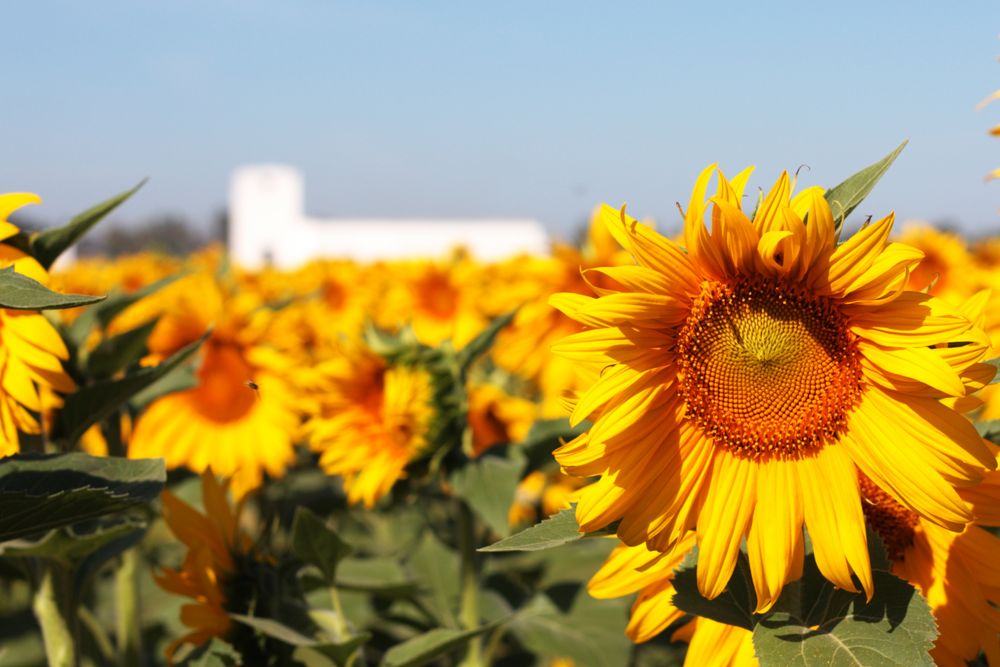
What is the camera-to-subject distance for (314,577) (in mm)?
2215

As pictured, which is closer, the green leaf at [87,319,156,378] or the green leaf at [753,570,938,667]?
the green leaf at [753,570,938,667]

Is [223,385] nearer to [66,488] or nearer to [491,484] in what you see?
[491,484]

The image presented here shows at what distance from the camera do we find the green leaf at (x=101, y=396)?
199 cm

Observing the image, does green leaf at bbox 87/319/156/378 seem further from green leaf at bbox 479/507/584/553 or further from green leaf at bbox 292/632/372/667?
green leaf at bbox 479/507/584/553

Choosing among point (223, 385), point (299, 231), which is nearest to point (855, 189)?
point (223, 385)

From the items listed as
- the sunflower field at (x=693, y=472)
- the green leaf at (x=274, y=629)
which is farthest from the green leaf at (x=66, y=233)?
the green leaf at (x=274, y=629)

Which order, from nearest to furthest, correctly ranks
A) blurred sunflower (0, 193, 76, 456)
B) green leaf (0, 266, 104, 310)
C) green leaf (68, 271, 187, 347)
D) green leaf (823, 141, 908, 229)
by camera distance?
green leaf (0, 266, 104, 310), green leaf (823, 141, 908, 229), blurred sunflower (0, 193, 76, 456), green leaf (68, 271, 187, 347)

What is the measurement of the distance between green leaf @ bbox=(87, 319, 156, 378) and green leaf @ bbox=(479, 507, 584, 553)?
1270 millimetres

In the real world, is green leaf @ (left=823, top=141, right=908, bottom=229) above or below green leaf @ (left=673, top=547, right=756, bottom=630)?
above

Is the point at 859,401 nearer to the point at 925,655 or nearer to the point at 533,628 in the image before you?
the point at 925,655

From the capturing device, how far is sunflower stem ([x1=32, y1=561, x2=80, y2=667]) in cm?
199

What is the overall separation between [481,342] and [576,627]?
763mm

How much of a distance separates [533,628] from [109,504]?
149 cm

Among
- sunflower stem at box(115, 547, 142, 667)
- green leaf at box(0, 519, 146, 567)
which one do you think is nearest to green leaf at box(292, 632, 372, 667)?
green leaf at box(0, 519, 146, 567)
